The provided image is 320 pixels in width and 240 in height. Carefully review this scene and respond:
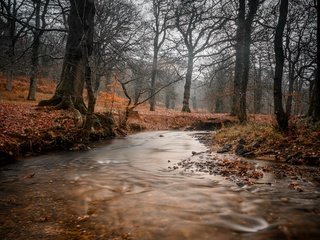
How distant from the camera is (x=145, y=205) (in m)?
4.18

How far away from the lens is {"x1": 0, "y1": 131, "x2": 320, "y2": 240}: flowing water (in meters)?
3.27

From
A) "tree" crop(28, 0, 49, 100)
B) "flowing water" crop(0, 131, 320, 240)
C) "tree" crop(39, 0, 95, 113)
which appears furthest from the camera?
"tree" crop(39, 0, 95, 113)

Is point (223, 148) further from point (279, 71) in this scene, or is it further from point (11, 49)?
point (11, 49)

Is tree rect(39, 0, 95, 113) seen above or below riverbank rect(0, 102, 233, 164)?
above

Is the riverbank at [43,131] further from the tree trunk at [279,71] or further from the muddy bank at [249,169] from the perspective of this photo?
the tree trunk at [279,71]

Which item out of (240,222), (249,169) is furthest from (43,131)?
(240,222)

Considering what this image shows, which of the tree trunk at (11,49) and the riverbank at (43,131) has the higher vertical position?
the tree trunk at (11,49)

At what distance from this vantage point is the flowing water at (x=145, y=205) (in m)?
3.27

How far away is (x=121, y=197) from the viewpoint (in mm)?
4570

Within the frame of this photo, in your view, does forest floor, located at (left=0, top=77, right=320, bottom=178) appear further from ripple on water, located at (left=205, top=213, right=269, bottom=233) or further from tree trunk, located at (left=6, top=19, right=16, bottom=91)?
ripple on water, located at (left=205, top=213, right=269, bottom=233)

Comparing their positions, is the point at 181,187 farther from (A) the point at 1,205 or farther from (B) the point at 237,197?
(A) the point at 1,205

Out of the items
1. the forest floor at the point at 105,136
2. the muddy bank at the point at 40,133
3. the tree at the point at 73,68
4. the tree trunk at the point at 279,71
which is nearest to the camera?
the forest floor at the point at 105,136

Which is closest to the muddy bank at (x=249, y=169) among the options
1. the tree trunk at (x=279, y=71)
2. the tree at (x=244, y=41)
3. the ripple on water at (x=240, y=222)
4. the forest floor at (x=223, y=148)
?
the forest floor at (x=223, y=148)

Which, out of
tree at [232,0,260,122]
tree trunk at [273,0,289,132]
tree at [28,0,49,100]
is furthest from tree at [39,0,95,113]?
tree trunk at [273,0,289,132]
